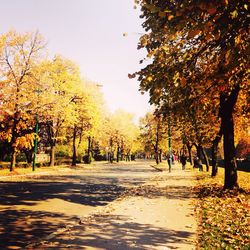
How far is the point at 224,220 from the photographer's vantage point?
28.8ft

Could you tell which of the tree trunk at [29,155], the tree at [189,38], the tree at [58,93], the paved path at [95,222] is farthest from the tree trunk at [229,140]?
the tree trunk at [29,155]

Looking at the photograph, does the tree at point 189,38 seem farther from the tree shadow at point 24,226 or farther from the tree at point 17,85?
the tree at point 17,85

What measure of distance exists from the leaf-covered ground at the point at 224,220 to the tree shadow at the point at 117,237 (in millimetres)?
608

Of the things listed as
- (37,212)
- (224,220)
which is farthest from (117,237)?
(37,212)

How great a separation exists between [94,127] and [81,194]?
1028 inches

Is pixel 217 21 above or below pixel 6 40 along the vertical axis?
below

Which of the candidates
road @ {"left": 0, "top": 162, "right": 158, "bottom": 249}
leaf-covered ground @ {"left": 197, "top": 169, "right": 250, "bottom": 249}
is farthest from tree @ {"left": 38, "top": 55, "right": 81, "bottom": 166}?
Answer: leaf-covered ground @ {"left": 197, "top": 169, "right": 250, "bottom": 249}

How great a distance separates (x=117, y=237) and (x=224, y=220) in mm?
3383

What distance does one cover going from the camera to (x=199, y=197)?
13422 millimetres

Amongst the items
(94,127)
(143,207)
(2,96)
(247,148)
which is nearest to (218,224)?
(143,207)

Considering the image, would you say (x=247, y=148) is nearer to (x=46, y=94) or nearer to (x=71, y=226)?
(x=46, y=94)

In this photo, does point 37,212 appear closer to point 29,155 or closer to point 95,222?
point 95,222

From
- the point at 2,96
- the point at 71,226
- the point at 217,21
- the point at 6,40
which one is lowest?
the point at 71,226

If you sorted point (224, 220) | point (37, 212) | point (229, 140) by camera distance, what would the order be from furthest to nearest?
point (229, 140), point (37, 212), point (224, 220)
